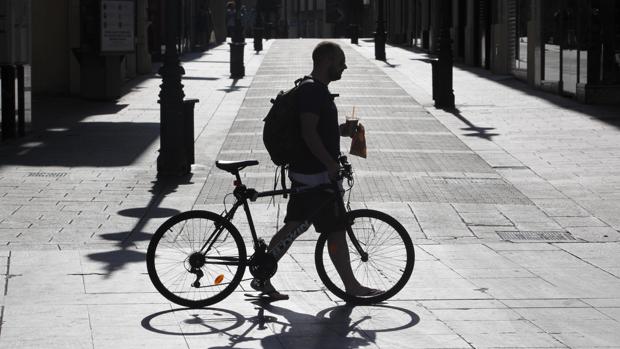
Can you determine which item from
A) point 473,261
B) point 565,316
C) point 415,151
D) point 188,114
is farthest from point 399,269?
point 415,151

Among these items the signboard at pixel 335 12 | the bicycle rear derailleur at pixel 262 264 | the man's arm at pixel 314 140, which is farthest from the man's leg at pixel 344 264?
the signboard at pixel 335 12

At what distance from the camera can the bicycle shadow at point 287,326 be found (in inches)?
275

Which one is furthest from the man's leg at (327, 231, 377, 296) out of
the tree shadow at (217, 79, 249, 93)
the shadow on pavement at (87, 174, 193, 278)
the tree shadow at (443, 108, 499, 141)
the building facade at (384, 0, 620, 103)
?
the tree shadow at (217, 79, 249, 93)

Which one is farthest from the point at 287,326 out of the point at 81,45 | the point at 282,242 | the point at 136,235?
the point at 81,45

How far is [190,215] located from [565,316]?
2.36 m

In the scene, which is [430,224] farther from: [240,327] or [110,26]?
[110,26]

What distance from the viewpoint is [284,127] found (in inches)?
310

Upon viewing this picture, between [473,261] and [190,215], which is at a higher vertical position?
[190,215]

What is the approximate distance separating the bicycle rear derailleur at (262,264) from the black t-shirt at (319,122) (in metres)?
0.56

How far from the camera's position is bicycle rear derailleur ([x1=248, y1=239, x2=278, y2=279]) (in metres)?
8.04

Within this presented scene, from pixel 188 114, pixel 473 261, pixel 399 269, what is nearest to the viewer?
pixel 399 269

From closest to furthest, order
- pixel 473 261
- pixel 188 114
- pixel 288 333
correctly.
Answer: pixel 288 333 → pixel 473 261 → pixel 188 114

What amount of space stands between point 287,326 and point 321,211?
95 centimetres

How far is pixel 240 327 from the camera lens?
7410 mm
